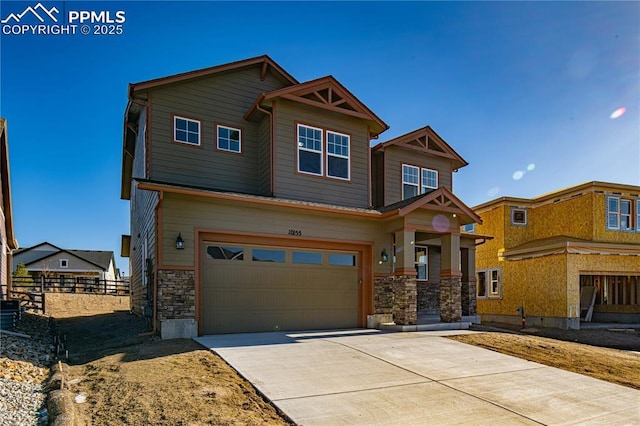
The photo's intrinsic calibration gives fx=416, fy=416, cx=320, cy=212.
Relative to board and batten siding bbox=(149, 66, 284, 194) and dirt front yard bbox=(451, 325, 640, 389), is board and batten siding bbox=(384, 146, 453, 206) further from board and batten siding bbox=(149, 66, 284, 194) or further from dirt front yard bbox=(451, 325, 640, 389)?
dirt front yard bbox=(451, 325, 640, 389)

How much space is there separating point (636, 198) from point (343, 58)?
1453 cm

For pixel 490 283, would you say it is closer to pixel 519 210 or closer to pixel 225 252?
pixel 519 210

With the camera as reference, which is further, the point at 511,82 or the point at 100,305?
Result: the point at 100,305

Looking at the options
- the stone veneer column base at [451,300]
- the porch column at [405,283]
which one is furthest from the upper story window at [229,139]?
the stone veneer column base at [451,300]

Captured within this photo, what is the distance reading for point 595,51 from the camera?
10.3 meters


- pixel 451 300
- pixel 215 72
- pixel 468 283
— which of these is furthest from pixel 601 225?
pixel 215 72

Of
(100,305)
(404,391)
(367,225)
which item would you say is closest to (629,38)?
(367,225)

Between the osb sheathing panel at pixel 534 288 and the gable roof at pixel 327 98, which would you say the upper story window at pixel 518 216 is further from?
the gable roof at pixel 327 98

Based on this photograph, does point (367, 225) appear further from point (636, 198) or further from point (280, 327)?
point (636, 198)

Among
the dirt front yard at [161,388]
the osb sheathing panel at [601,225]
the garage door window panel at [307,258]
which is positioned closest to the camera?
the dirt front yard at [161,388]

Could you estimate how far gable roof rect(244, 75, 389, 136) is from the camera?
12.2 metres

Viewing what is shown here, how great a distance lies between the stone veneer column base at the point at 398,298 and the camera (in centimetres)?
1200

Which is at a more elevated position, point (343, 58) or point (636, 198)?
point (343, 58)

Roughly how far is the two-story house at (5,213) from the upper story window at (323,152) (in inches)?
382
